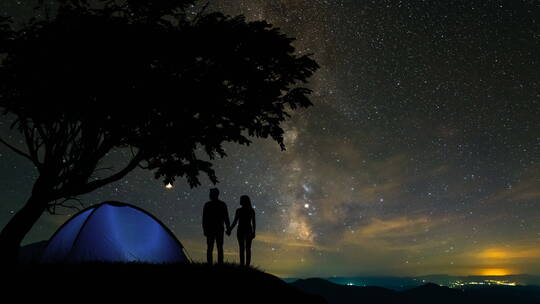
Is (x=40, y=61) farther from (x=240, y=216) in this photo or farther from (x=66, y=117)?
(x=240, y=216)

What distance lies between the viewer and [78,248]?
10992 mm

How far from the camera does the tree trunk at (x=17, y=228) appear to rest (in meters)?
10.1

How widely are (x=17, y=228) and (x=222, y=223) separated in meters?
5.93

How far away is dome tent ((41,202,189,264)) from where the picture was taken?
11078 millimetres

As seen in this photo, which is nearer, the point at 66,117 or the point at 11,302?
the point at 11,302

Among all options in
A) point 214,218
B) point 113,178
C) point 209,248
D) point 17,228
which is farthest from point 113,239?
point 214,218

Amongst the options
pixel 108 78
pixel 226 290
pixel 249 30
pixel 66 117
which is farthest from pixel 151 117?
pixel 226 290

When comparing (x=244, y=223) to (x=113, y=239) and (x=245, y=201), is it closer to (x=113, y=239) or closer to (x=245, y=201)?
(x=245, y=201)

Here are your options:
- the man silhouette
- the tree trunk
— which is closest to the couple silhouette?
the man silhouette

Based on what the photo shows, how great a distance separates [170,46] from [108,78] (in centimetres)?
181

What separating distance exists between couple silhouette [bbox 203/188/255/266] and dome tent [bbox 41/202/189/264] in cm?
297

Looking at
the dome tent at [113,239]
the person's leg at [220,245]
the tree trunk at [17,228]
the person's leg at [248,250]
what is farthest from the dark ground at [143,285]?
the dome tent at [113,239]

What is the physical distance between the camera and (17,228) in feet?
34.4

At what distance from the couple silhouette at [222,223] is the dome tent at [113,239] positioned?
297 centimetres
